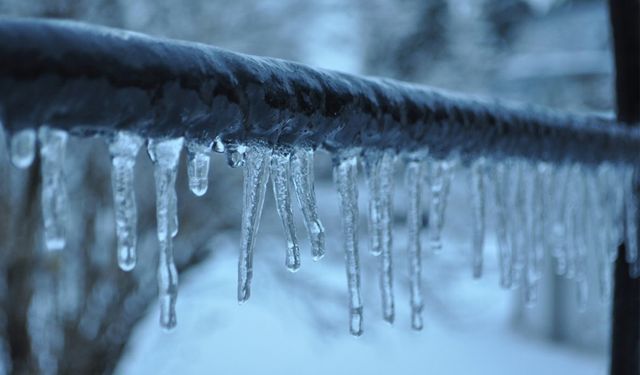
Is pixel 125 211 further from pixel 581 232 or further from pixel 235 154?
pixel 581 232

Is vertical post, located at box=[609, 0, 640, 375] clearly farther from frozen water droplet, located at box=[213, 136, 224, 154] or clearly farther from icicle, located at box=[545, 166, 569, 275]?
frozen water droplet, located at box=[213, 136, 224, 154]

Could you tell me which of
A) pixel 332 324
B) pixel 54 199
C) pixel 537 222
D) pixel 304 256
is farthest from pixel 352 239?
pixel 304 256

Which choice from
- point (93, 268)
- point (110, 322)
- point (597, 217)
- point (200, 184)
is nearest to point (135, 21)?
point (93, 268)

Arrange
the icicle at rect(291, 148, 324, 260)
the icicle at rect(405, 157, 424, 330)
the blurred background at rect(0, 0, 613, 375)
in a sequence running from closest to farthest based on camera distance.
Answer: the icicle at rect(291, 148, 324, 260)
the icicle at rect(405, 157, 424, 330)
the blurred background at rect(0, 0, 613, 375)

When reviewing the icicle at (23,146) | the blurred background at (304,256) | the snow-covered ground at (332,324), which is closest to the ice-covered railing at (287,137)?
the icicle at (23,146)

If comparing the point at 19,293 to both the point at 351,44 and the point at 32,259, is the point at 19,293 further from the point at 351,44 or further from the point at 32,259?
the point at 351,44

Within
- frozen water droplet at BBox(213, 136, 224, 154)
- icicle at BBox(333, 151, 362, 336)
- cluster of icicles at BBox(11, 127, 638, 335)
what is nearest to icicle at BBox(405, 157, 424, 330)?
cluster of icicles at BBox(11, 127, 638, 335)

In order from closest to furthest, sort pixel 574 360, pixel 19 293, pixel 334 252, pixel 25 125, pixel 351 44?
pixel 25 125 → pixel 19 293 → pixel 334 252 → pixel 351 44 → pixel 574 360
